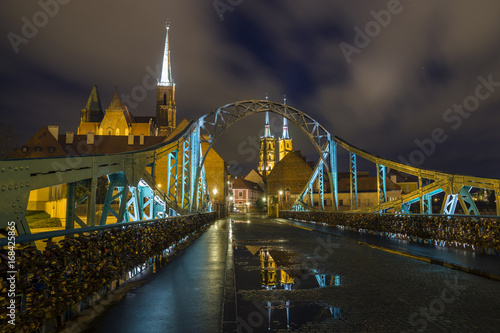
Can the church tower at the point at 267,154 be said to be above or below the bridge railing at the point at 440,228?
above

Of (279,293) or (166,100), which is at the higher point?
(166,100)

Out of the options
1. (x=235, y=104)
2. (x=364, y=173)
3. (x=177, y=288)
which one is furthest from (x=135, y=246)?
(x=364, y=173)

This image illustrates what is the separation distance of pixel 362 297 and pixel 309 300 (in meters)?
0.86

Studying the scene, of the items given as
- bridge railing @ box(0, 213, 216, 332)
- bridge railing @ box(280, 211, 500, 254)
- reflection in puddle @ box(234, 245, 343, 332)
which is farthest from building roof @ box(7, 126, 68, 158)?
bridge railing @ box(0, 213, 216, 332)

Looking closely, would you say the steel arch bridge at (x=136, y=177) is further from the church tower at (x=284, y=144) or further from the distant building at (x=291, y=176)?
the church tower at (x=284, y=144)

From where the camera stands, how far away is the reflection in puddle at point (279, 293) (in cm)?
455

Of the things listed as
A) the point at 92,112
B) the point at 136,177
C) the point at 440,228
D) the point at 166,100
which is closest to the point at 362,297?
the point at 136,177

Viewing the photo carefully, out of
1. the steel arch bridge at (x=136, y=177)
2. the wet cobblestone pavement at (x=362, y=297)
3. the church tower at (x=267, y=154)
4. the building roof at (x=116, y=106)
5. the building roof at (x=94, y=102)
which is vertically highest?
the building roof at (x=94, y=102)

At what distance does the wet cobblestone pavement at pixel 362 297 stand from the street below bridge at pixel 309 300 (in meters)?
0.01

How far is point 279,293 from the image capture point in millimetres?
6035

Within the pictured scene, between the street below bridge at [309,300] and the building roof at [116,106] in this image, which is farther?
the building roof at [116,106]

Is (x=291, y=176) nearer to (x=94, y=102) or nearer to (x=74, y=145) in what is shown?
(x=74, y=145)

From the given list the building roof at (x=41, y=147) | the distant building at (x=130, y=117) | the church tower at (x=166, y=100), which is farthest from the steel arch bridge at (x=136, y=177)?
the church tower at (x=166, y=100)

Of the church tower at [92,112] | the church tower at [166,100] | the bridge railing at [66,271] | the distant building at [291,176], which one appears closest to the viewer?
the bridge railing at [66,271]
